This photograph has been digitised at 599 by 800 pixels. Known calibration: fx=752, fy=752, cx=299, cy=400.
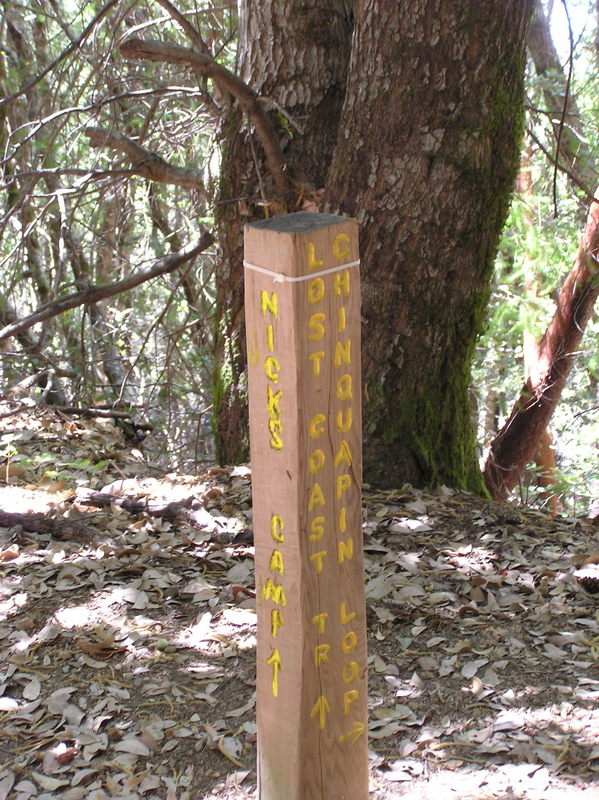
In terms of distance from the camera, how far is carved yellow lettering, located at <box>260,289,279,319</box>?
5.33 ft

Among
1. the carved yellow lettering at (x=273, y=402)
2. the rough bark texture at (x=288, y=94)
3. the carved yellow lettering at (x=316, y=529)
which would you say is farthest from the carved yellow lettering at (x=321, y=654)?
the rough bark texture at (x=288, y=94)

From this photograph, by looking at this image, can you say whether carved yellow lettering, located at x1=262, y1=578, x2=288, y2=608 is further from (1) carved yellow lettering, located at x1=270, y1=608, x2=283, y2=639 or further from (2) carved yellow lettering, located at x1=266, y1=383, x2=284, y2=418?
(2) carved yellow lettering, located at x1=266, y1=383, x2=284, y2=418

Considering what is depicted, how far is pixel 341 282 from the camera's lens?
168 centimetres

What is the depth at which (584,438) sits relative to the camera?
28.9 ft

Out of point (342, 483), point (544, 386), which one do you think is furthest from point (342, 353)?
point (544, 386)

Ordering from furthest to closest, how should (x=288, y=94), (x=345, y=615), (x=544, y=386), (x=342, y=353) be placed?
(x=544, y=386) → (x=288, y=94) → (x=345, y=615) → (x=342, y=353)

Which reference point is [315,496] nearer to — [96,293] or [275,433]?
[275,433]

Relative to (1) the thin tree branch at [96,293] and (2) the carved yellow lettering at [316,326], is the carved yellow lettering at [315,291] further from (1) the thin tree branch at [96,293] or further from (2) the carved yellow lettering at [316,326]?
(1) the thin tree branch at [96,293]

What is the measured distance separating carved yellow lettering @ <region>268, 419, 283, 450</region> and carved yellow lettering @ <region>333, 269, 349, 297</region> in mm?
317

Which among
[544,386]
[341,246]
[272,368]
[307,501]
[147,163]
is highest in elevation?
[147,163]

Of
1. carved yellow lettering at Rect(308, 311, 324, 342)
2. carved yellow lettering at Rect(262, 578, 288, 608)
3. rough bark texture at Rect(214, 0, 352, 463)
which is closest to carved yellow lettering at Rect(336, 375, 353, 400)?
carved yellow lettering at Rect(308, 311, 324, 342)

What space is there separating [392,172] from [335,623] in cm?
244

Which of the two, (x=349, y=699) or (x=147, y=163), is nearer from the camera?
(x=349, y=699)

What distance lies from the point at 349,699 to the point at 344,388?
77cm
